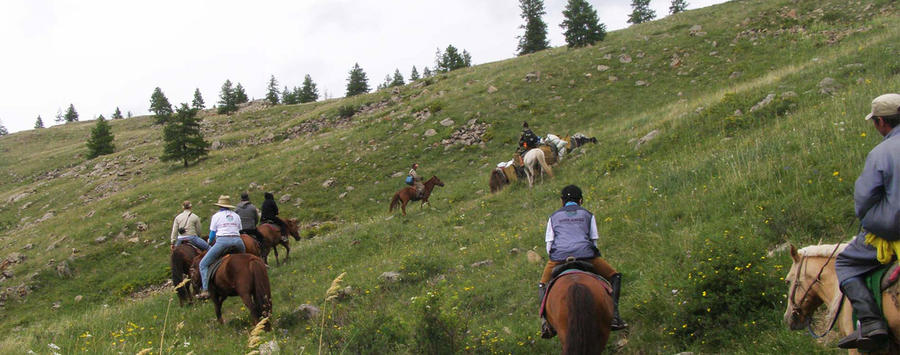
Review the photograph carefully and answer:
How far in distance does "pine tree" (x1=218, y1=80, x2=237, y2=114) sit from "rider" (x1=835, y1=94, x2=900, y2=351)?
2841 inches

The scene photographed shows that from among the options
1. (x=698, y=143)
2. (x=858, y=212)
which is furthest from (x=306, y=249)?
(x=858, y=212)

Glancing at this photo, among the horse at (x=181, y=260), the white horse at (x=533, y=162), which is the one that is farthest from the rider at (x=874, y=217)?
the horse at (x=181, y=260)

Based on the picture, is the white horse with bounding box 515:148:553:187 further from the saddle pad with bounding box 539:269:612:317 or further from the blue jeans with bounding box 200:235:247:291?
the saddle pad with bounding box 539:269:612:317

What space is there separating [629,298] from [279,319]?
22.5ft

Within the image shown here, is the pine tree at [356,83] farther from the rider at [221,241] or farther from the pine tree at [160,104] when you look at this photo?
the rider at [221,241]

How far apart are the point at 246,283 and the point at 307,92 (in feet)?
235

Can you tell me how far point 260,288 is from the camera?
8.79m

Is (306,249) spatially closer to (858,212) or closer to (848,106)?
(858,212)

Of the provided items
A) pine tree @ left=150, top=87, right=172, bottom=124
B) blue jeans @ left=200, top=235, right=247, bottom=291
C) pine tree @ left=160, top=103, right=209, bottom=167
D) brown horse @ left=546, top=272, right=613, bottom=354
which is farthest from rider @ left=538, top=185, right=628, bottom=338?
pine tree @ left=150, top=87, right=172, bottom=124

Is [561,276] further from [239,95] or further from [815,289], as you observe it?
[239,95]

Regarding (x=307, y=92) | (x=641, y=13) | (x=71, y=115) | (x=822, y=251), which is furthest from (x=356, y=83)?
(x=71, y=115)

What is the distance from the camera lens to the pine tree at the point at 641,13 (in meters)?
76.6

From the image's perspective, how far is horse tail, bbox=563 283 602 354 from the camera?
5.00 meters

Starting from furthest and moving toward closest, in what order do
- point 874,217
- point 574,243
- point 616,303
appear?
point 574,243 → point 616,303 → point 874,217
